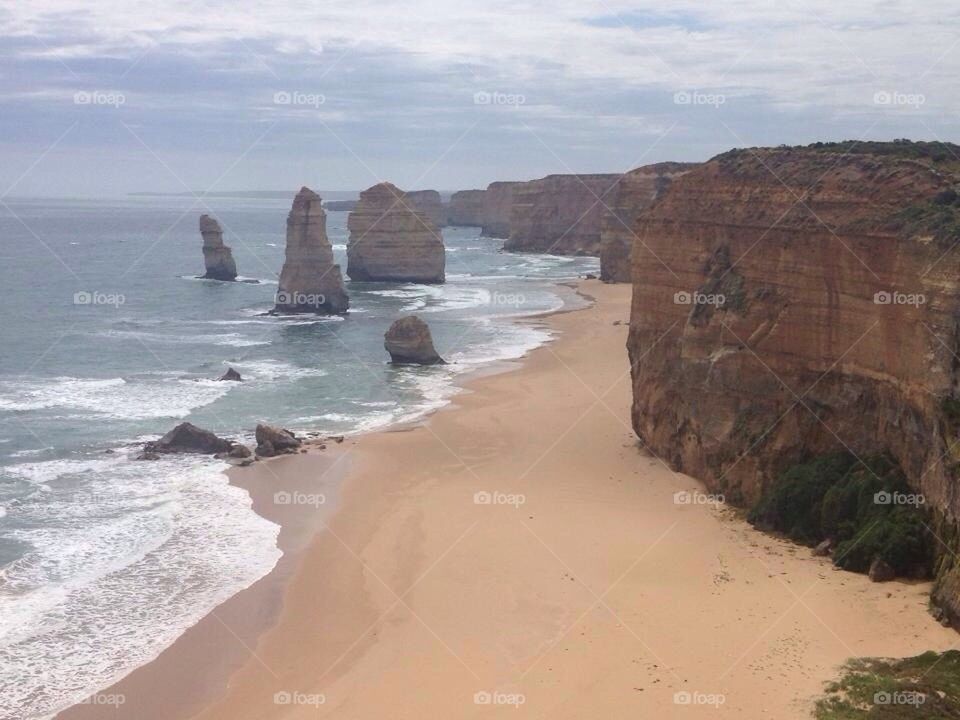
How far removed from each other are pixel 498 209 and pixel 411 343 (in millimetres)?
121375

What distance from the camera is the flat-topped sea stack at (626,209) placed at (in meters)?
79.4

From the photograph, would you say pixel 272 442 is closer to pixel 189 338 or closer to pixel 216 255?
pixel 189 338

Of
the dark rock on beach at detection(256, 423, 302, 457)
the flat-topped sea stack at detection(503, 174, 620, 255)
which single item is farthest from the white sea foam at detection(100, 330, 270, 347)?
the flat-topped sea stack at detection(503, 174, 620, 255)

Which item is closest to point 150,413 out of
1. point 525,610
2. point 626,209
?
point 525,610

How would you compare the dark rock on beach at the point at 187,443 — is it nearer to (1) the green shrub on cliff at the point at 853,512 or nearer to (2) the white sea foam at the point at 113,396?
(2) the white sea foam at the point at 113,396

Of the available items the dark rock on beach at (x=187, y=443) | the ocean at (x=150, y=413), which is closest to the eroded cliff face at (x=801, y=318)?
the ocean at (x=150, y=413)

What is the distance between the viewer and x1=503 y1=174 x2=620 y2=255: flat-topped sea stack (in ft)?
397

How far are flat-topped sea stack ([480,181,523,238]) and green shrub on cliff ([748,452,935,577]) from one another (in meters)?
140

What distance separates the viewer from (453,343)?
57.0 metres

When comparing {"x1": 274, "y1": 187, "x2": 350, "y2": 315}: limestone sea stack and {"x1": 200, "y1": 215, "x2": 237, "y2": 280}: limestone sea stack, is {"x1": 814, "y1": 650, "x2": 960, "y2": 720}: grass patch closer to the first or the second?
{"x1": 274, "y1": 187, "x2": 350, "y2": 315}: limestone sea stack

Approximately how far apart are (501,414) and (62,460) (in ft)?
48.5

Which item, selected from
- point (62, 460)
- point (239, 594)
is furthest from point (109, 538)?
point (62, 460)

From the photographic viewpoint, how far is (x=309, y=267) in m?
66.2

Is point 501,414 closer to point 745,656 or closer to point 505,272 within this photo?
point 745,656
